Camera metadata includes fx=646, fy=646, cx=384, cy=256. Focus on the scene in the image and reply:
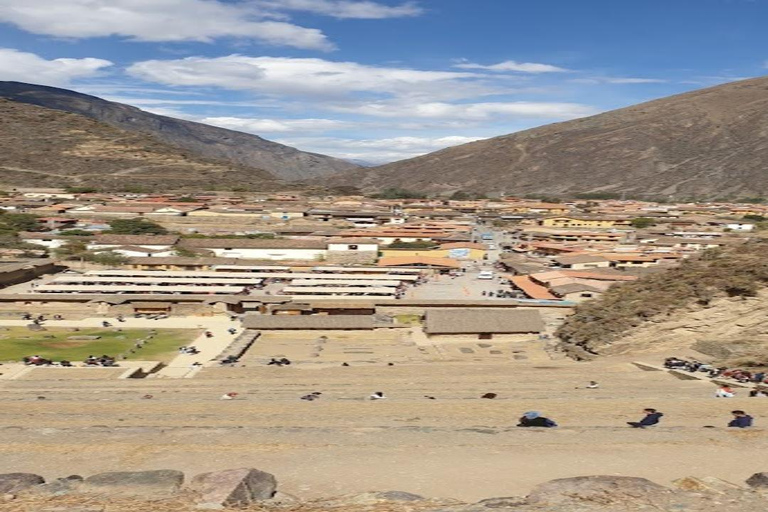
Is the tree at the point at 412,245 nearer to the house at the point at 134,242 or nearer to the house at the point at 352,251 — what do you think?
the house at the point at 352,251

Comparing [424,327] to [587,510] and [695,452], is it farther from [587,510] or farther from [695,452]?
[587,510]

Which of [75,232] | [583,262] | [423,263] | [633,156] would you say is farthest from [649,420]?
[633,156]

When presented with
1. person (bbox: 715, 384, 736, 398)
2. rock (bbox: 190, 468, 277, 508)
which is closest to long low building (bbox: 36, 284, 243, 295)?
person (bbox: 715, 384, 736, 398)

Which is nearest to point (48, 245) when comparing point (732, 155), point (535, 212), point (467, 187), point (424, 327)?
point (424, 327)

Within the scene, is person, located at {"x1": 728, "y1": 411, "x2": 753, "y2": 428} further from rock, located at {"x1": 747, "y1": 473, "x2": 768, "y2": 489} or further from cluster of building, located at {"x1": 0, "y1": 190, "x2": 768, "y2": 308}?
cluster of building, located at {"x1": 0, "y1": 190, "x2": 768, "y2": 308}

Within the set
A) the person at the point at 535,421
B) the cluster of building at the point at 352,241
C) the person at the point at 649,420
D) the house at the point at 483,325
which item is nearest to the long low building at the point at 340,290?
the cluster of building at the point at 352,241

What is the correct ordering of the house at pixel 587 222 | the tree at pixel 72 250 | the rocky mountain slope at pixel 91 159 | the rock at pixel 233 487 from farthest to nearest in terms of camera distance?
the rocky mountain slope at pixel 91 159
the house at pixel 587 222
the tree at pixel 72 250
the rock at pixel 233 487

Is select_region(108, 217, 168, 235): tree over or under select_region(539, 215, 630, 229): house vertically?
under
